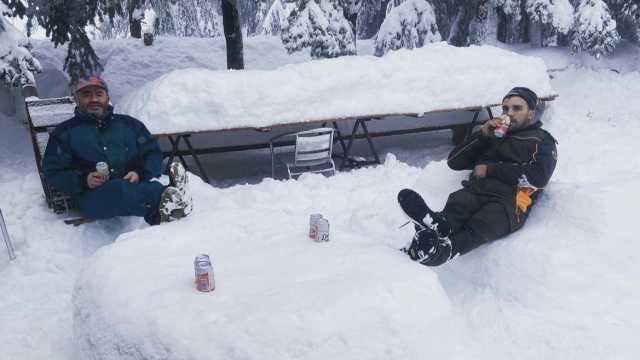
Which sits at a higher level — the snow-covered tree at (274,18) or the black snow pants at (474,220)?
the snow-covered tree at (274,18)

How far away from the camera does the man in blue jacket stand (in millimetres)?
4754

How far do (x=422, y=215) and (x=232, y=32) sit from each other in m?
7.40

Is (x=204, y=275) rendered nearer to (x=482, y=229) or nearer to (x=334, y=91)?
(x=482, y=229)

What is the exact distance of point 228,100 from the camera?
→ 6938 millimetres

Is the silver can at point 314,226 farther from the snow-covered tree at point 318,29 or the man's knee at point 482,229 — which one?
the snow-covered tree at point 318,29

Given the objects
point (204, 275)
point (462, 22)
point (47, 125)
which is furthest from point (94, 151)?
point (462, 22)

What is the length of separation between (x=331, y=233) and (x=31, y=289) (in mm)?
2717

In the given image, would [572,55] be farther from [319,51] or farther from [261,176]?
[261,176]

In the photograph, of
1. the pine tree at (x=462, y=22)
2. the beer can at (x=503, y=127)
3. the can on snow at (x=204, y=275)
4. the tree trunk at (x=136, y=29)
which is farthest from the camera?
the tree trunk at (x=136, y=29)

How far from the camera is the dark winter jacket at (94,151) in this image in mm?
4832

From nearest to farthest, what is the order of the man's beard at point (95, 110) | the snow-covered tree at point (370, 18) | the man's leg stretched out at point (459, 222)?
1. the man's leg stretched out at point (459, 222)
2. the man's beard at point (95, 110)
3. the snow-covered tree at point (370, 18)

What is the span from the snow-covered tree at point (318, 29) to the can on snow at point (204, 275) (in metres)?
8.48

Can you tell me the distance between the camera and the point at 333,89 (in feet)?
24.6

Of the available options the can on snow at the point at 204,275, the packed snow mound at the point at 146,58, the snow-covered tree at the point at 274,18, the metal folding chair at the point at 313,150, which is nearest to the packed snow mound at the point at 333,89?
the metal folding chair at the point at 313,150
